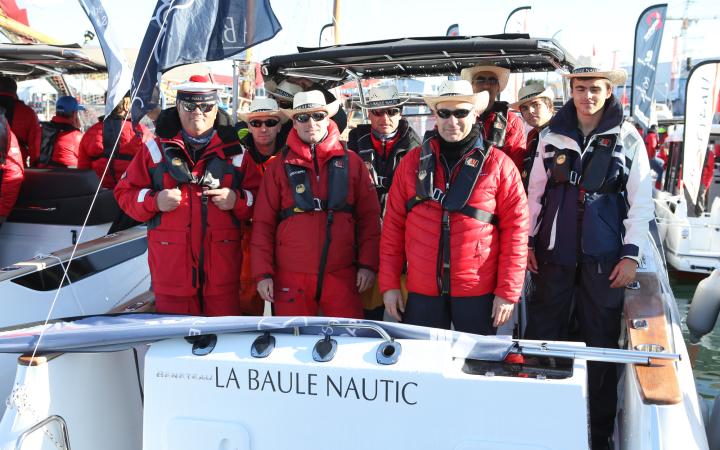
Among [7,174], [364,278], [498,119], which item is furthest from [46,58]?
[498,119]

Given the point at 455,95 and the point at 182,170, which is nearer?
the point at 455,95

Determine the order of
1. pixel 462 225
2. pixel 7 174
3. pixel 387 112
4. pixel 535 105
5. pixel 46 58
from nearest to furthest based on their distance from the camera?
pixel 462 225 → pixel 387 112 → pixel 535 105 → pixel 7 174 → pixel 46 58

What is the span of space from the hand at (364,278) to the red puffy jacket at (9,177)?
3.23 m

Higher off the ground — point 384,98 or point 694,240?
point 384,98

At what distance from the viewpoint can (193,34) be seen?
355cm

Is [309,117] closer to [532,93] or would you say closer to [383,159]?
[383,159]

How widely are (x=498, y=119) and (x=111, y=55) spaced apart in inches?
95.8

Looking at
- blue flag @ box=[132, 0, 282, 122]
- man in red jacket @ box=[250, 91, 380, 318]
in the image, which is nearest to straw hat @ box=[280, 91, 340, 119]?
man in red jacket @ box=[250, 91, 380, 318]

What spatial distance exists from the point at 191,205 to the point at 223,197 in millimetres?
185

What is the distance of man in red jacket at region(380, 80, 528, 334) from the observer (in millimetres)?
3049

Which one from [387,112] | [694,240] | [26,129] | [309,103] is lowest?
[694,240]

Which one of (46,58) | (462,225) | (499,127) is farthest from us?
(46,58)

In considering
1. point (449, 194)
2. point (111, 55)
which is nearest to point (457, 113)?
point (449, 194)

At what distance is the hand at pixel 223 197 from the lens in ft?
11.4
